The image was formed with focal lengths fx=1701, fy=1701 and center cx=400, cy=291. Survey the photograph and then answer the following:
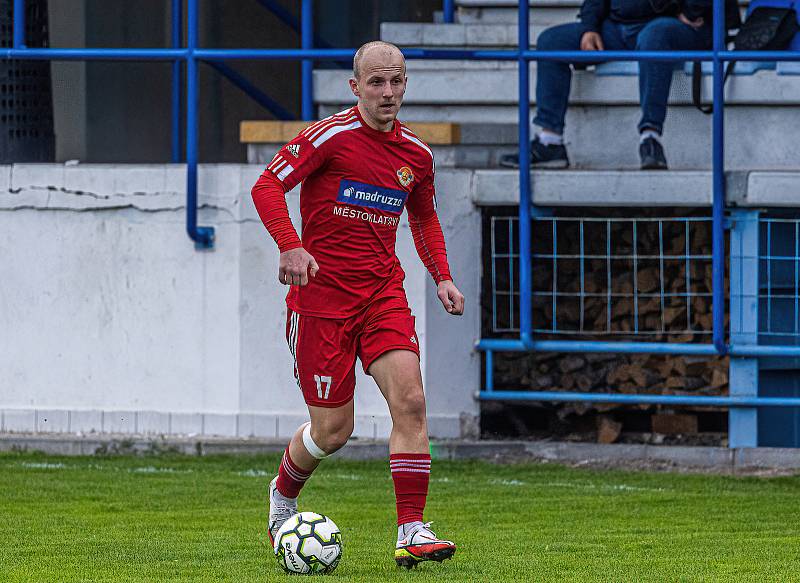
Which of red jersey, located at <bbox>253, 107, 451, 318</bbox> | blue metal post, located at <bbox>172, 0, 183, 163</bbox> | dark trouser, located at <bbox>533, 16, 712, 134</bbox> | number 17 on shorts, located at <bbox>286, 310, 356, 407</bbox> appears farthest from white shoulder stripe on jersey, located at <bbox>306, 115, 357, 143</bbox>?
blue metal post, located at <bbox>172, 0, 183, 163</bbox>

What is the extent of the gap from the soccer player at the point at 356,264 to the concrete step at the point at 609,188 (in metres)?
3.42

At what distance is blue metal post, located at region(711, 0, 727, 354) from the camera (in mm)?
9078

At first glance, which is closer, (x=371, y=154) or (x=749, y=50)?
(x=371, y=154)

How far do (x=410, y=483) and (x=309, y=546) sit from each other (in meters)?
0.41

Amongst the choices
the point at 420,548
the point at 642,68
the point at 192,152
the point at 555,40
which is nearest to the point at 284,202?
the point at 420,548

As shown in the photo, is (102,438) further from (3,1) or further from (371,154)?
(371,154)

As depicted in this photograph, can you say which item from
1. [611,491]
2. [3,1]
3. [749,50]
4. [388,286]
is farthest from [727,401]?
[3,1]

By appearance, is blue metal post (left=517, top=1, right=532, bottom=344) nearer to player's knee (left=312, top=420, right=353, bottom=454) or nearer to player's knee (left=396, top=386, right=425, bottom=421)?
player's knee (left=312, top=420, right=353, bottom=454)

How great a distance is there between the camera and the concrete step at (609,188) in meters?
9.47

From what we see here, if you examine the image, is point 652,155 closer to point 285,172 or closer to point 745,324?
point 745,324

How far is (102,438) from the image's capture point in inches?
380

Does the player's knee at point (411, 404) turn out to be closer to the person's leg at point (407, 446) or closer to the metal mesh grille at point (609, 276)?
the person's leg at point (407, 446)

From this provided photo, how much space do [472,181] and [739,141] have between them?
1.85 m

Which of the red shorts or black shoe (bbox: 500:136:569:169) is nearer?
the red shorts
